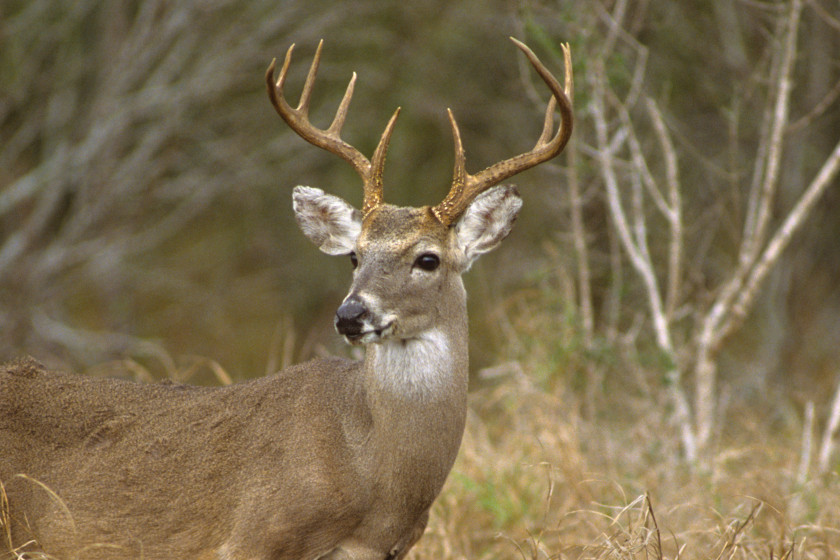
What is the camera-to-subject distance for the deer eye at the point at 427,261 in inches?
177

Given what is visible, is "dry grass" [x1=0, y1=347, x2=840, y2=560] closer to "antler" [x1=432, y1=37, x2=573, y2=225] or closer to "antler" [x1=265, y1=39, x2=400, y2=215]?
"antler" [x1=432, y1=37, x2=573, y2=225]

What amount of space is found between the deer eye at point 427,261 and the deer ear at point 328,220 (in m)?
0.46

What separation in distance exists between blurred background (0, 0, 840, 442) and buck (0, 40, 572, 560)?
2.62 meters

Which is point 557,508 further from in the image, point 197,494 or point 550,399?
point 197,494

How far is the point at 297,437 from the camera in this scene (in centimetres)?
435

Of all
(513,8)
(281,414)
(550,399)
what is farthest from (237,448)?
(513,8)

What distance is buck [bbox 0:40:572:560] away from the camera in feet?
13.9

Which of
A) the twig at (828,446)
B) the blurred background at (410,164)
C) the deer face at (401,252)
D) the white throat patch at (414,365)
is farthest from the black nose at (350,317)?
the twig at (828,446)

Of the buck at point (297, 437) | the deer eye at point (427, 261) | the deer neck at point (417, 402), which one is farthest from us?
the deer eye at point (427, 261)

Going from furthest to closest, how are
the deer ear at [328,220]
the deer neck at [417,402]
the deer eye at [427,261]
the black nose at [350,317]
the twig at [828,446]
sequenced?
the twig at [828,446], the deer ear at [328,220], the deer eye at [427,261], the deer neck at [417,402], the black nose at [350,317]

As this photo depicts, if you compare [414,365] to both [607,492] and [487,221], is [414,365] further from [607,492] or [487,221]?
[607,492]

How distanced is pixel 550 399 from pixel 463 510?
3.81 feet

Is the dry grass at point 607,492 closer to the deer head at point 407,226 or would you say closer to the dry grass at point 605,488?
the dry grass at point 605,488

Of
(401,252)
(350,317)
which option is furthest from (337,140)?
(350,317)
